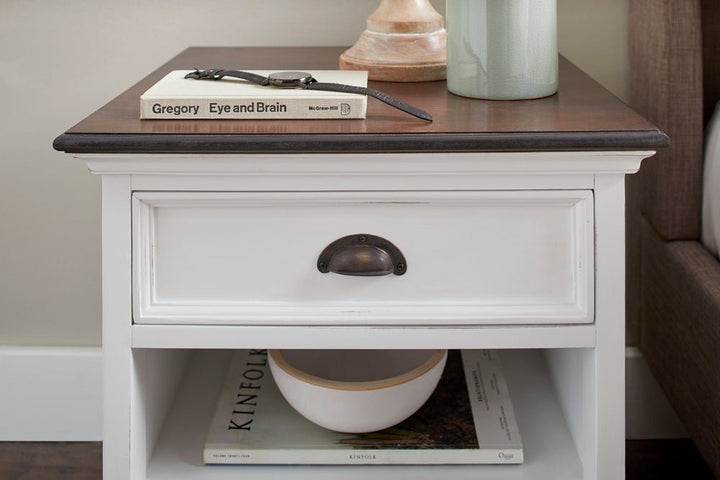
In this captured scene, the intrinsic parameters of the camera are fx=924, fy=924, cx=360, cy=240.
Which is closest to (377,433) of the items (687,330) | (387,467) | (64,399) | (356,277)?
(387,467)

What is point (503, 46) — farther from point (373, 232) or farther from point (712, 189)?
point (712, 189)

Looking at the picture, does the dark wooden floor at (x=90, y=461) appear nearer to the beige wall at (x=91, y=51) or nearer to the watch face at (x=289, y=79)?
the beige wall at (x=91, y=51)

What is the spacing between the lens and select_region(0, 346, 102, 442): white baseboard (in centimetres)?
141

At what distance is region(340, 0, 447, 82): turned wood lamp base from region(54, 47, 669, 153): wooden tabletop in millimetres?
133

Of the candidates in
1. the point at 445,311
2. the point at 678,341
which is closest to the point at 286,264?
the point at 445,311

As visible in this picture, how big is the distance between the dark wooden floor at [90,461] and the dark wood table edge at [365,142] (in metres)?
0.66

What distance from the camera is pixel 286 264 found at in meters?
0.88

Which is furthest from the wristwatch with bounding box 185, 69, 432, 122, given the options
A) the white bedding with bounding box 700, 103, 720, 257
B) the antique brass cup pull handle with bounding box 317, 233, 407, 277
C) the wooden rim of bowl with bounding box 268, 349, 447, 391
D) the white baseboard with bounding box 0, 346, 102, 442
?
the white baseboard with bounding box 0, 346, 102, 442

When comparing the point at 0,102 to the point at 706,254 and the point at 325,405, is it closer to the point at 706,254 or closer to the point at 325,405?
the point at 325,405

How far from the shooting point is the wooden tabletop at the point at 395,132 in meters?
0.81

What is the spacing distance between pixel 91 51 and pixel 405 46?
52cm

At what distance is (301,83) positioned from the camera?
0.91 metres

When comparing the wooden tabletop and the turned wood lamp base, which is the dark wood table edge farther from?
the turned wood lamp base

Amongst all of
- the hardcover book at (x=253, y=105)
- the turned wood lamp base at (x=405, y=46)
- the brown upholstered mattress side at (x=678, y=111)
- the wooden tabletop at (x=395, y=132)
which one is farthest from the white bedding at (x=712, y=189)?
the hardcover book at (x=253, y=105)
